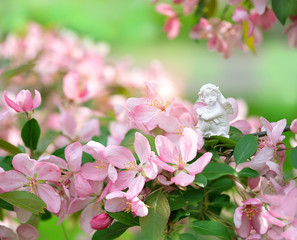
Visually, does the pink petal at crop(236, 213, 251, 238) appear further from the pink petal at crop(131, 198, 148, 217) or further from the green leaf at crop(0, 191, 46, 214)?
the green leaf at crop(0, 191, 46, 214)

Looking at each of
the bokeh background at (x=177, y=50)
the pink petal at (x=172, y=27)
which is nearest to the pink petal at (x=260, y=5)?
the pink petal at (x=172, y=27)

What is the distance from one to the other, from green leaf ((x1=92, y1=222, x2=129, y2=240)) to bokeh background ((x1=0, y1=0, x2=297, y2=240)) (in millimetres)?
3137

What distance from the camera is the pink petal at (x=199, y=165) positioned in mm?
525

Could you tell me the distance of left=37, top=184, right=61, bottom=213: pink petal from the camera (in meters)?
0.59

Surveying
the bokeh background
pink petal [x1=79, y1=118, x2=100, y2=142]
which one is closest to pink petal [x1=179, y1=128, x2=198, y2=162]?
pink petal [x1=79, y1=118, x2=100, y2=142]

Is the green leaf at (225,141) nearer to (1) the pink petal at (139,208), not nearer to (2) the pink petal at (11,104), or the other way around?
(1) the pink petal at (139,208)

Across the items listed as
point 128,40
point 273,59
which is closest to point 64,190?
point 273,59

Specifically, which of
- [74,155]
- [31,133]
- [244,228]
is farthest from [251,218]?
[31,133]

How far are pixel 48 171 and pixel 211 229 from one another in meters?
0.22

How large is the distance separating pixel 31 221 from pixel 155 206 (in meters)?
0.29

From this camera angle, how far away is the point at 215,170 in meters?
0.56

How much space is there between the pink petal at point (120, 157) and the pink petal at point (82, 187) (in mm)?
53

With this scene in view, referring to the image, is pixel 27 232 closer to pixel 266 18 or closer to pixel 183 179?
pixel 183 179

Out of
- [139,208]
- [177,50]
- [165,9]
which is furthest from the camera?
[177,50]
